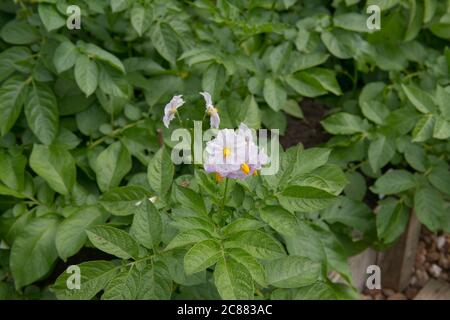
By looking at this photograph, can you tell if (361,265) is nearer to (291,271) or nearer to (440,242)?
(440,242)

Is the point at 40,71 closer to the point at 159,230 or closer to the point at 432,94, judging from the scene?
the point at 159,230

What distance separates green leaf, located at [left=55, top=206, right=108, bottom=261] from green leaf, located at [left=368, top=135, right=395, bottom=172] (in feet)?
2.83

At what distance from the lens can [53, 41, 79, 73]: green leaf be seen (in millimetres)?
1881

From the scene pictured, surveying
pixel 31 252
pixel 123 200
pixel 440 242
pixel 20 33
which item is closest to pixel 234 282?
pixel 123 200

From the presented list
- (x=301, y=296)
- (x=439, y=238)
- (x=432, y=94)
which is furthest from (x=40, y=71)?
(x=439, y=238)

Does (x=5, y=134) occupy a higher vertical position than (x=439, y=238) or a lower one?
higher

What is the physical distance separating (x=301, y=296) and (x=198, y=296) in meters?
0.31

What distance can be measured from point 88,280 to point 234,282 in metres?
0.36

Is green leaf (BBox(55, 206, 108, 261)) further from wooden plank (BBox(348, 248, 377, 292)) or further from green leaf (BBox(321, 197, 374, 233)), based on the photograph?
wooden plank (BBox(348, 248, 377, 292))

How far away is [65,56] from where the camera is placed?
1.90m

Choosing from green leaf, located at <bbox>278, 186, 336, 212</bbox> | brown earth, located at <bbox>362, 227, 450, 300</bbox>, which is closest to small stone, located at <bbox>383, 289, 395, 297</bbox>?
brown earth, located at <bbox>362, 227, 450, 300</bbox>

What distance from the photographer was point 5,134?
2035mm

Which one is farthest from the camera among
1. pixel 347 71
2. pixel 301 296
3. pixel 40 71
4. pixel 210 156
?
pixel 347 71
